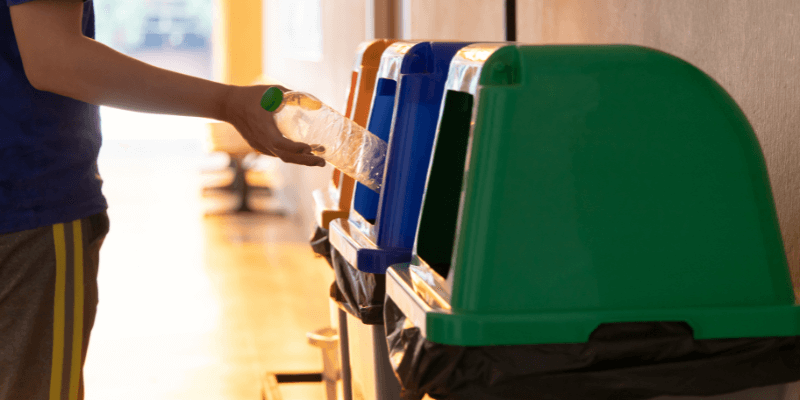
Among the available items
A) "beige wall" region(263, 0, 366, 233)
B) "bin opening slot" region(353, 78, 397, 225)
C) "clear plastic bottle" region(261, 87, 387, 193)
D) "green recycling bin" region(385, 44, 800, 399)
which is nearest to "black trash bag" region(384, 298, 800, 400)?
"green recycling bin" region(385, 44, 800, 399)

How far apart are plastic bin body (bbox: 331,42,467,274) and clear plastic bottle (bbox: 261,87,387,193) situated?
0.16m

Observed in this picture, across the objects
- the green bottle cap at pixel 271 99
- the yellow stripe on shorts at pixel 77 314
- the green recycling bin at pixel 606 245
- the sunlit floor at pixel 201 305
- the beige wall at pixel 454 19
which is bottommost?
the sunlit floor at pixel 201 305

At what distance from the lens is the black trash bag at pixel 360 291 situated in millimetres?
1200

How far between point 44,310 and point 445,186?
659 millimetres

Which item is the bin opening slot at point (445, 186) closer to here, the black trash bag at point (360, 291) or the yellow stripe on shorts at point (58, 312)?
the black trash bag at point (360, 291)

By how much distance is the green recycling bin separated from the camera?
2.77 feet

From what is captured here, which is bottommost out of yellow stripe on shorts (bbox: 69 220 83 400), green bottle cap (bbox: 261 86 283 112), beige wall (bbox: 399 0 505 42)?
yellow stripe on shorts (bbox: 69 220 83 400)

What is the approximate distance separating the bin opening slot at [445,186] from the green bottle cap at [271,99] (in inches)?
9.6

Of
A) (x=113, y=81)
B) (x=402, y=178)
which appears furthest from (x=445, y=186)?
(x=113, y=81)

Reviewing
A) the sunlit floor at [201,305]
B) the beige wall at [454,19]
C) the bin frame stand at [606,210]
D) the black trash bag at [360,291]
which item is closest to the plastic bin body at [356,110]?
the black trash bag at [360,291]

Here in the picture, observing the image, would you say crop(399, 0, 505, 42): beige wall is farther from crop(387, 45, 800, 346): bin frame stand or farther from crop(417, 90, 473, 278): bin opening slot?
crop(387, 45, 800, 346): bin frame stand

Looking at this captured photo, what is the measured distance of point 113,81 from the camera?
1.14 metres

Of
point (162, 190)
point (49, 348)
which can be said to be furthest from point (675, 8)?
point (162, 190)

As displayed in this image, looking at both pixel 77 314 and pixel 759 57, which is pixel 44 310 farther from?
pixel 759 57
